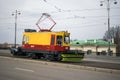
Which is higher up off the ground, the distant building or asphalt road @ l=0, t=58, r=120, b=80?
the distant building

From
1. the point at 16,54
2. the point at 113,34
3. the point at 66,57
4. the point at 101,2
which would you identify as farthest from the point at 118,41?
the point at 66,57

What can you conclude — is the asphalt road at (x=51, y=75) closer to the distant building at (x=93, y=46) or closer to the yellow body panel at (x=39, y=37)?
the yellow body panel at (x=39, y=37)

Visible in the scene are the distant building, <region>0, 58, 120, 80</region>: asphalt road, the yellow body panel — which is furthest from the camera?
the distant building

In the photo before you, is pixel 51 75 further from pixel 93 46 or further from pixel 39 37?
pixel 93 46

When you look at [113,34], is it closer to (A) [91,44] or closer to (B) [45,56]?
(A) [91,44]

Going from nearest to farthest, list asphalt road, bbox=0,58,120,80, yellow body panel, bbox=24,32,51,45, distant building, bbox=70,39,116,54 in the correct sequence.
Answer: asphalt road, bbox=0,58,120,80
yellow body panel, bbox=24,32,51,45
distant building, bbox=70,39,116,54

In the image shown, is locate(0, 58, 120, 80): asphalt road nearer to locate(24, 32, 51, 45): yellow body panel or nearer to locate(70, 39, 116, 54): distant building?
locate(24, 32, 51, 45): yellow body panel

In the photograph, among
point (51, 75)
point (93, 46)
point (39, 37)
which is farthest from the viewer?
point (93, 46)

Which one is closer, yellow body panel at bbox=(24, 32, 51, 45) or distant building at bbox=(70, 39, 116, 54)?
yellow body panel at bbox=(24, 32, 51, 45)

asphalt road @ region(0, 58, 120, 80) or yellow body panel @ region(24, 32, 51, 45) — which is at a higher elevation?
yellow body panel @ region(24, 32, 51, 45)

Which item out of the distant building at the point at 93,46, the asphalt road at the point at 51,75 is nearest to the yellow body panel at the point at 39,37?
the asphalt road at the point at 51,75

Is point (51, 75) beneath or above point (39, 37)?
beneath

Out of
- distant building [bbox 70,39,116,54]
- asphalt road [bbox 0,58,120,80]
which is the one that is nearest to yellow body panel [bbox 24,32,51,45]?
asphalt road [bbox 0,58,120,80]

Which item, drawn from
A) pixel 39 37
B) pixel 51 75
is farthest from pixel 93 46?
pixel 51 75
